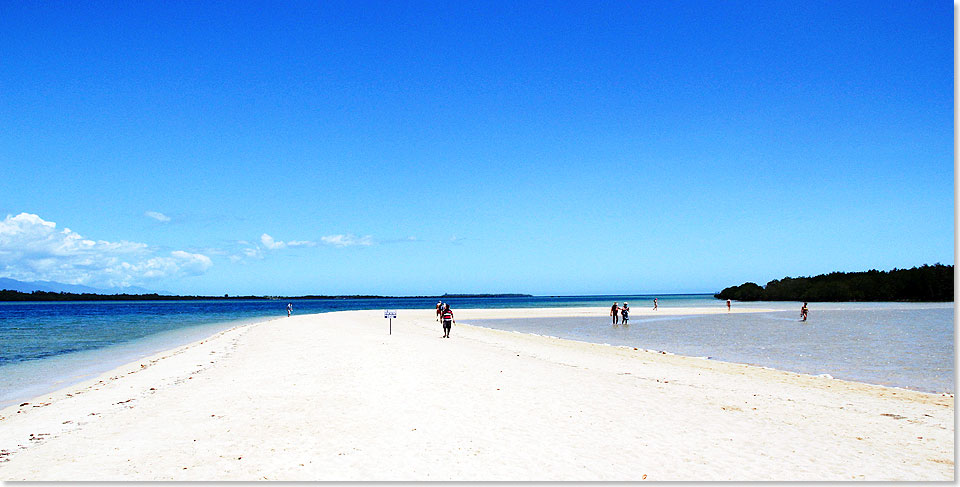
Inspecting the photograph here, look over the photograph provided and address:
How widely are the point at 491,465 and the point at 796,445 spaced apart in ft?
15.3

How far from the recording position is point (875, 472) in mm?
6934

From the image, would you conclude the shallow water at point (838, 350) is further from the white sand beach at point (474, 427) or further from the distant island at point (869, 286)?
the distant island at point (869, 286)

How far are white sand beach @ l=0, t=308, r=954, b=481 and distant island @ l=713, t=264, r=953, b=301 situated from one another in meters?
109

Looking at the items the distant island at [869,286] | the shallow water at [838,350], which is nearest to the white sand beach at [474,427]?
the shallow water at [838,350]

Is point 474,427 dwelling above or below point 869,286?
below

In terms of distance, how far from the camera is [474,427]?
9008mm

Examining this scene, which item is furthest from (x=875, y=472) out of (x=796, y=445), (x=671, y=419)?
(x=671, y=419)

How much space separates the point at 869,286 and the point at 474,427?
134m

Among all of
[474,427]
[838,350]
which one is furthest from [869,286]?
[474,427]

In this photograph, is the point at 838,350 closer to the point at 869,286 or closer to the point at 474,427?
the point at 474,427

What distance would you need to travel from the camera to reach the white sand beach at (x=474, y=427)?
704 centimetres

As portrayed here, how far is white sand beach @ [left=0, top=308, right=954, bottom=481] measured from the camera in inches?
277

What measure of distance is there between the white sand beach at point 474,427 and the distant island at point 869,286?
10894 centimetres

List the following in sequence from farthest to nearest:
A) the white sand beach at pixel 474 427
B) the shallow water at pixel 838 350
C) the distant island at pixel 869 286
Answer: the distant island at pixel 869 286 < the shallow water at pixel 838 350 < the white sand beach at pixel 474 427
